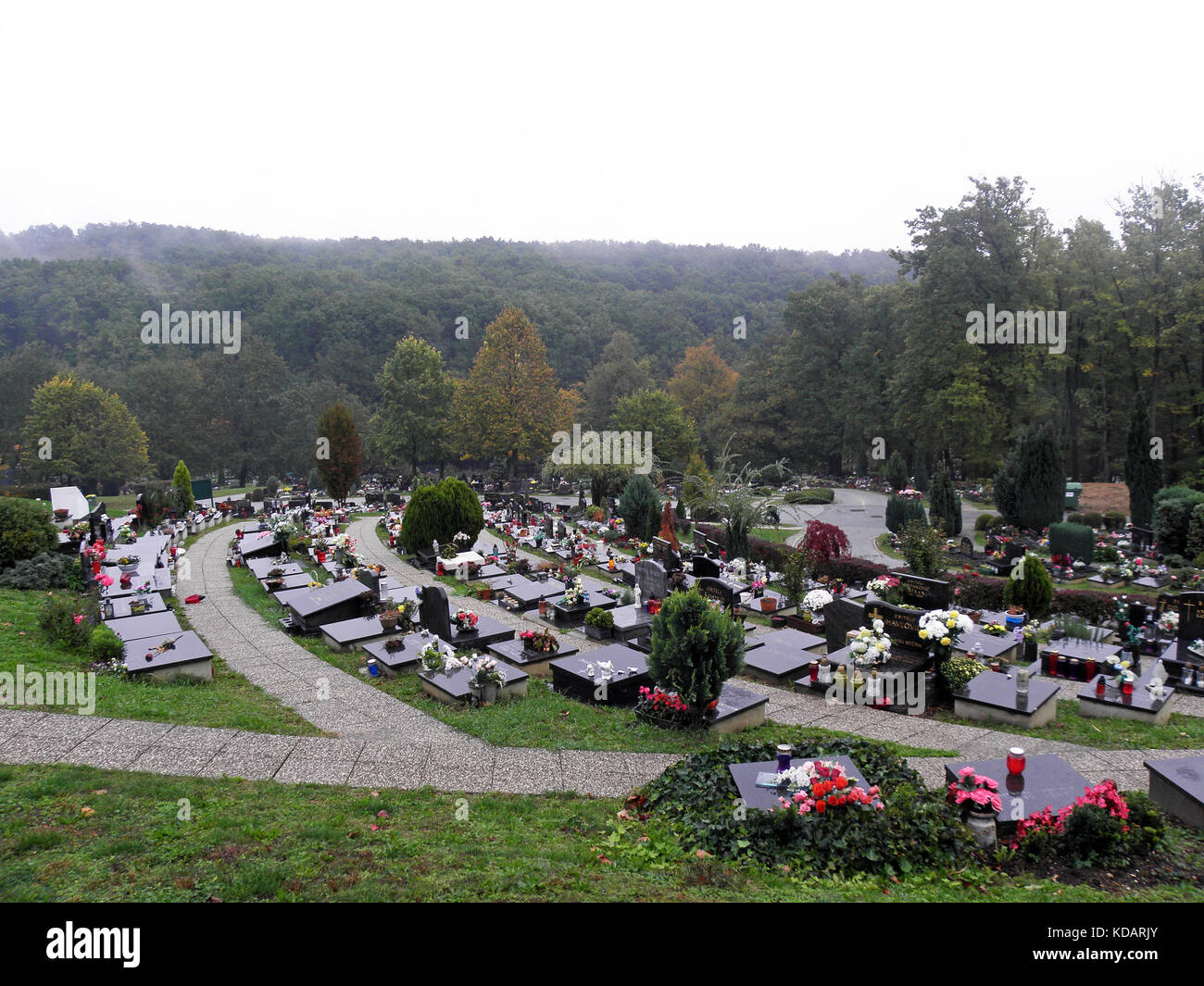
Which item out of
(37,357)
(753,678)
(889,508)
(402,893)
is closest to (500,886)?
(402,893)

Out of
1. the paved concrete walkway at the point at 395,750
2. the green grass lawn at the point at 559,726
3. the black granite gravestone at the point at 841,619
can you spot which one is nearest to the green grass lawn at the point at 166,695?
the paved concrete walkway at the point at 395,750

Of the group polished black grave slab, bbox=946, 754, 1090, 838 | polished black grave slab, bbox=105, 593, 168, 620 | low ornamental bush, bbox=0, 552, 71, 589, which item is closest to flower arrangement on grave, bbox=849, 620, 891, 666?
polished black grave slab, bbox=946, 754, 1090, 838

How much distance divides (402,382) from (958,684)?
39210 mm

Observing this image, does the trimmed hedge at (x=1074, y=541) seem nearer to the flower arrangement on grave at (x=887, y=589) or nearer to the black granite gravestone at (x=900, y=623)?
the flower arrangement on grave at (x=887, y=589)

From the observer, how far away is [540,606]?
16.6 m

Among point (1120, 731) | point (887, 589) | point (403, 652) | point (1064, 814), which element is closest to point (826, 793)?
point (1064, 814)

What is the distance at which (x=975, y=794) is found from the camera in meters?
6.30

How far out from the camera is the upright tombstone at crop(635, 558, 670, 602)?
15594 mm

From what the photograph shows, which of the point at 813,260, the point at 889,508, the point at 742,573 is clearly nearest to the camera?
the point at 742,573

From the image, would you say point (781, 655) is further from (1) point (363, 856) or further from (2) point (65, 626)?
(2) point (65, 626)

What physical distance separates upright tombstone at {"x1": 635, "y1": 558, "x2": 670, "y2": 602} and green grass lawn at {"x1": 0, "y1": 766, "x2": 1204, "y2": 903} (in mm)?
8610

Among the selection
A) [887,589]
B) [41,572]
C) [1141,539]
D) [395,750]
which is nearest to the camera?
[395,750]

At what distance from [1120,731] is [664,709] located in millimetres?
6128
